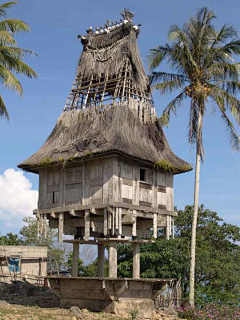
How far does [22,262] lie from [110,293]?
1525cm

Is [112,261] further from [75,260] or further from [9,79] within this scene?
[9,79]

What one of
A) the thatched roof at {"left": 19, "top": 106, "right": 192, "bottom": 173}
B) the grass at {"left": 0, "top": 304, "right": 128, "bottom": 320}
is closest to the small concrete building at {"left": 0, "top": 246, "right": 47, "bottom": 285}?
the thatched roof at {"left": 19, "top": 106, "right": 192, "bottom": 173}

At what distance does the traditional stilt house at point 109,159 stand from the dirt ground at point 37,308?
70.9 inches

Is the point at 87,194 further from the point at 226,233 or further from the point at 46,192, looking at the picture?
the point at 226,233

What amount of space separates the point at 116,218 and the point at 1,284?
10.5 metres

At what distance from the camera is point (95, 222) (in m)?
20.3

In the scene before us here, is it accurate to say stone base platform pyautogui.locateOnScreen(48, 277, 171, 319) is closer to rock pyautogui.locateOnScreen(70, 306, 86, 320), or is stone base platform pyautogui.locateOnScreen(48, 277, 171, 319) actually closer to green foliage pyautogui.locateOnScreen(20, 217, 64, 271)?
rock pyautogui.locateOnScreen(70, 306, 86, 320)

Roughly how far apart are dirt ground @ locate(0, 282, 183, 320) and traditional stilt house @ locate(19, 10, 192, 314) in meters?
1.80

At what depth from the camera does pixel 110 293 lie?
18.3m

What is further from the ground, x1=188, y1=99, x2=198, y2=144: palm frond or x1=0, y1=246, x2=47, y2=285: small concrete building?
x1=188, y1=99, x2=198, y2=144: palm frond

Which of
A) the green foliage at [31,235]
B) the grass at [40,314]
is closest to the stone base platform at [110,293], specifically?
the grass at [40,314]

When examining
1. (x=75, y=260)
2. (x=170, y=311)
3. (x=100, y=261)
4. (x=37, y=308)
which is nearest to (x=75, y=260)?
(x=75, y=260)

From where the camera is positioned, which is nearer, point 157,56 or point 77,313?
point 77,313

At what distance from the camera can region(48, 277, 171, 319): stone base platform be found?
18.3m
